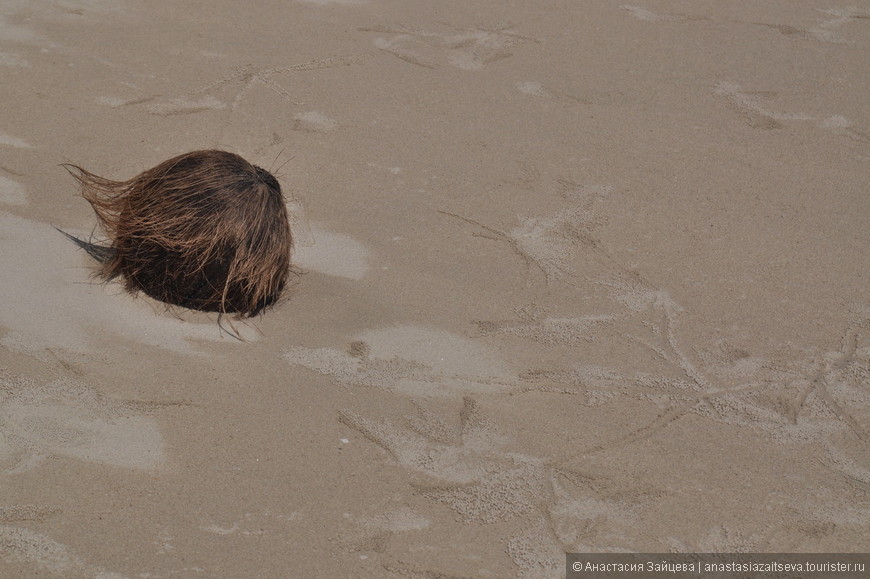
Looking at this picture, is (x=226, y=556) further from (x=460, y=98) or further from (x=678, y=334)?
(x=460, y=98)

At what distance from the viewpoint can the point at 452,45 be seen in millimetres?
5523

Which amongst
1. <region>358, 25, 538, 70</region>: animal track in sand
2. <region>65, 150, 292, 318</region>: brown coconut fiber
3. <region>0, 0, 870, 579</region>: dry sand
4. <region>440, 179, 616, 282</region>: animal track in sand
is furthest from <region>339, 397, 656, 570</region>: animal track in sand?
<region>358, 25, 538, 70</region>: animal track in sand

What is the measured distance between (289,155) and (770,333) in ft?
7.49

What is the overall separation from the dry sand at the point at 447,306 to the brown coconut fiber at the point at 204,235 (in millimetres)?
102

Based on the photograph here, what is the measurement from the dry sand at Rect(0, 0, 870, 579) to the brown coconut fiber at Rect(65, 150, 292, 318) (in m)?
0.10

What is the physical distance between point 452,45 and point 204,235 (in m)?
2.67

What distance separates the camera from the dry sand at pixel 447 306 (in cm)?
284

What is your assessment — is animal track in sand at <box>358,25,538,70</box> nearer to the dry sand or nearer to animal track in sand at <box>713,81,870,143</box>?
the dry sand

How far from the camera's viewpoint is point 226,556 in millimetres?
2650

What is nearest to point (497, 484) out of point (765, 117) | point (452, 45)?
point (765, 117)

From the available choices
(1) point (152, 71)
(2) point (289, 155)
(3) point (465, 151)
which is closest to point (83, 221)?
(2) point (289, 155)

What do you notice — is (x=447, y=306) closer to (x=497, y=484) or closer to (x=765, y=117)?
(x=497, y=484)

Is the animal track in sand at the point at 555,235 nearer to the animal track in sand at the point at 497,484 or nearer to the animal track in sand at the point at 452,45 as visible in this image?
the animal track in sand at the point at 497,484

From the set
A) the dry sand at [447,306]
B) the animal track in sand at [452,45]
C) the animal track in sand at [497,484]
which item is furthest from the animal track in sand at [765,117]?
the animal track in sand at [497,484]
